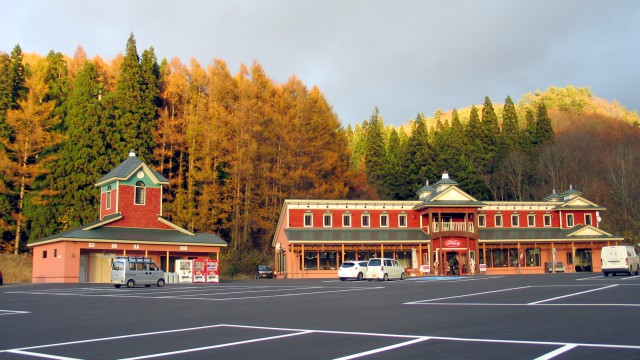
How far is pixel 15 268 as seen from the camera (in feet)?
161

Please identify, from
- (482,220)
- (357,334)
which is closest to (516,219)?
(482,220)

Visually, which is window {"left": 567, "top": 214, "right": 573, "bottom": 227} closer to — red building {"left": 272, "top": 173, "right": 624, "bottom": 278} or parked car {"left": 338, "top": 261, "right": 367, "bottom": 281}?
red building {"left": 272, "top": 173, "right": 624, "bottom": 278}

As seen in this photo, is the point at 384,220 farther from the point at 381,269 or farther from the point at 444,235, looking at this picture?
the point at 381,269

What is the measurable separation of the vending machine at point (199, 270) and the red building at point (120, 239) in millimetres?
3373

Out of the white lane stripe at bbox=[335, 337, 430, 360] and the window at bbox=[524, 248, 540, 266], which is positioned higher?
the window at bbox=[524, 248, 540, 266]

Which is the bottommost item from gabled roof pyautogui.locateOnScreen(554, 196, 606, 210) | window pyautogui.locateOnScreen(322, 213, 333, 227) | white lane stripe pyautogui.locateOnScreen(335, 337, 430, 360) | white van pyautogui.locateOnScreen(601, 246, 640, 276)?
white lane stripe pyautogui.locateOnScreen(335, 337, 430, 360)

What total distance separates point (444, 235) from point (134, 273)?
30.3m

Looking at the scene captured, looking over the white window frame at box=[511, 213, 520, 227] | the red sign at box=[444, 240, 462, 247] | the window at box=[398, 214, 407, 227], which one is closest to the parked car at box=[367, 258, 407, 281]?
the red sign at box=[444, 240, 462, 247]

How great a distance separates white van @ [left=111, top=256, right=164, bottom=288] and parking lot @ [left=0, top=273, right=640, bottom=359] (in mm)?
13799

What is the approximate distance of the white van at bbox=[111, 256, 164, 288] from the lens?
1355 inches

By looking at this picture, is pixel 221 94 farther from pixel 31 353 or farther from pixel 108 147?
pixel 31 353

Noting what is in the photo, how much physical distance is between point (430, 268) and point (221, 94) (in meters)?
27.7

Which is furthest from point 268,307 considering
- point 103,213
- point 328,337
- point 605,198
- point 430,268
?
point 605,198

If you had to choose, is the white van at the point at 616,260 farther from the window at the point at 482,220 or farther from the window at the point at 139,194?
the window at the point at 139,194
